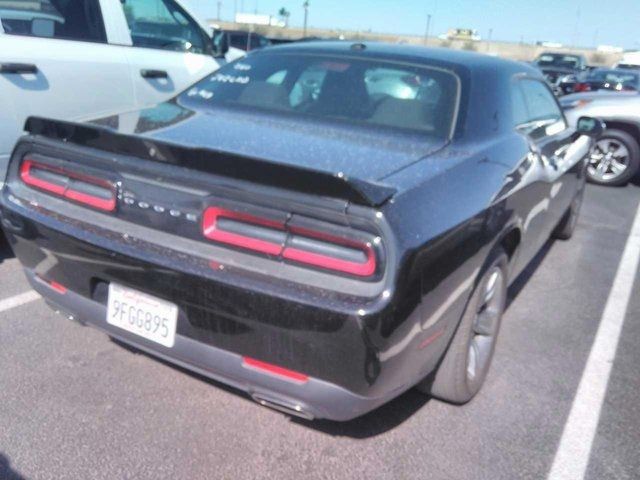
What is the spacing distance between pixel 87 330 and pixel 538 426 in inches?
86.7

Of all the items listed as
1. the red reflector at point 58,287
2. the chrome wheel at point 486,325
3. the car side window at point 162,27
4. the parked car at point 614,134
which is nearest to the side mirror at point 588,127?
the chrome wheel at point 486,325

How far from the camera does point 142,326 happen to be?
7.81ft

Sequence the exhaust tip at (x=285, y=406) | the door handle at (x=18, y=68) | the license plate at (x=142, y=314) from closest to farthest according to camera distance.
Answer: the exhaust tip at (x=285, y=406), the license plate at (x=142, y=314), the door handle at (x=18, y=68)

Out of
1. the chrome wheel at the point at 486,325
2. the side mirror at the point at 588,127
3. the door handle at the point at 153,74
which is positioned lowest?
the chrome wheel at the point at 486,325

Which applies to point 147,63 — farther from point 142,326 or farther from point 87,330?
point 142,326

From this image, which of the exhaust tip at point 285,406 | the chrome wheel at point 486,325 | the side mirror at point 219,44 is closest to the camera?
the exhaust tip at point 285,406

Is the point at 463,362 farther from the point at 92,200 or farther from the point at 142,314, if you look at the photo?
the point at 92,200

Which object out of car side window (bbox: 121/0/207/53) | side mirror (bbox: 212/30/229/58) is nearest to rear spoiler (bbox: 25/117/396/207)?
car side window (bbox: 121/0/207/53)

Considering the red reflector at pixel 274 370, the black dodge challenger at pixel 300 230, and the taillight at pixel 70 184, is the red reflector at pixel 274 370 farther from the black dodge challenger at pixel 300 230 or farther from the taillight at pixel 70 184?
the taillight at pixel 70 184

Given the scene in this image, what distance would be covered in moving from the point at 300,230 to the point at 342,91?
53.5 inches

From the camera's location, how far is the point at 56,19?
4508 mm

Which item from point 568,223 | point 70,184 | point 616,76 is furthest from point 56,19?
point 616,76

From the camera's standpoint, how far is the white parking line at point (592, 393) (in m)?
2.60

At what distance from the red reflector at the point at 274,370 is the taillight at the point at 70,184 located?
0.76m
